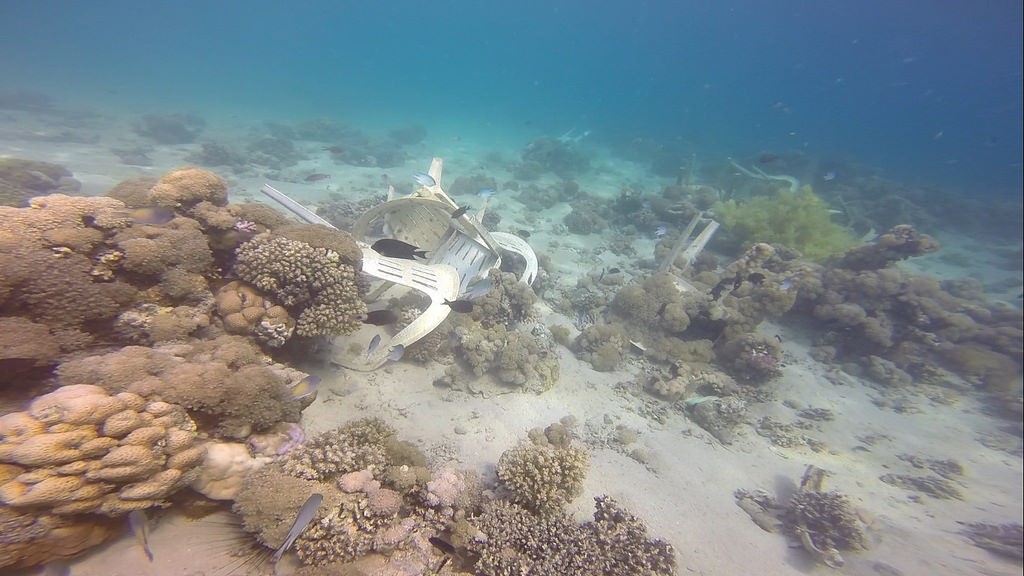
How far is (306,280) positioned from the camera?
5.02 m

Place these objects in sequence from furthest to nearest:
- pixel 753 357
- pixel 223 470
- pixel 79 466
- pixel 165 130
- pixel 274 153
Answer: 1. pixel 165 130
2. pixel 274 153
3. pixel 753 357
4. pixel 223 470
5. pixel 79 466

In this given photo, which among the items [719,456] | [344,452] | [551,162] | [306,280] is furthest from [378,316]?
[551,162]

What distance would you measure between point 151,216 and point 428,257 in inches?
183

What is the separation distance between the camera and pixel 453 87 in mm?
79938

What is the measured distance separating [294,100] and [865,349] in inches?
2083

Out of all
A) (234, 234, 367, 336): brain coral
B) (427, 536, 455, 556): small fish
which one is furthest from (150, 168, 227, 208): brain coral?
(427, 536, 455, 556): small fish

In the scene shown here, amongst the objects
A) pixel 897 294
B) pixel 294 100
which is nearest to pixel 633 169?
pixel 897 294

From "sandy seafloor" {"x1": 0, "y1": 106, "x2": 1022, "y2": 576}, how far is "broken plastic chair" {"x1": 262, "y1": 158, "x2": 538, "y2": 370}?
2.95 feet

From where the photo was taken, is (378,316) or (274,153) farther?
(274,153)

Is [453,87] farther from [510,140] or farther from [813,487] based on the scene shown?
[813,487]

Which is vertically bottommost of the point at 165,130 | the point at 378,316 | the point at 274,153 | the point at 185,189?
the point at 378,316

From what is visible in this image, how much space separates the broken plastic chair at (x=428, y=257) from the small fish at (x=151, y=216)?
1606 mm

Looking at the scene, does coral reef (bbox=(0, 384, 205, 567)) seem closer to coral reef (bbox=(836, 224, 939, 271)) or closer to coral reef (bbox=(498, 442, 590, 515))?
→ coral reef (bbox=(498, 442, 590, 515))

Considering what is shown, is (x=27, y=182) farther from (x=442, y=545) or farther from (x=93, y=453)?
(x=442, y=545)
